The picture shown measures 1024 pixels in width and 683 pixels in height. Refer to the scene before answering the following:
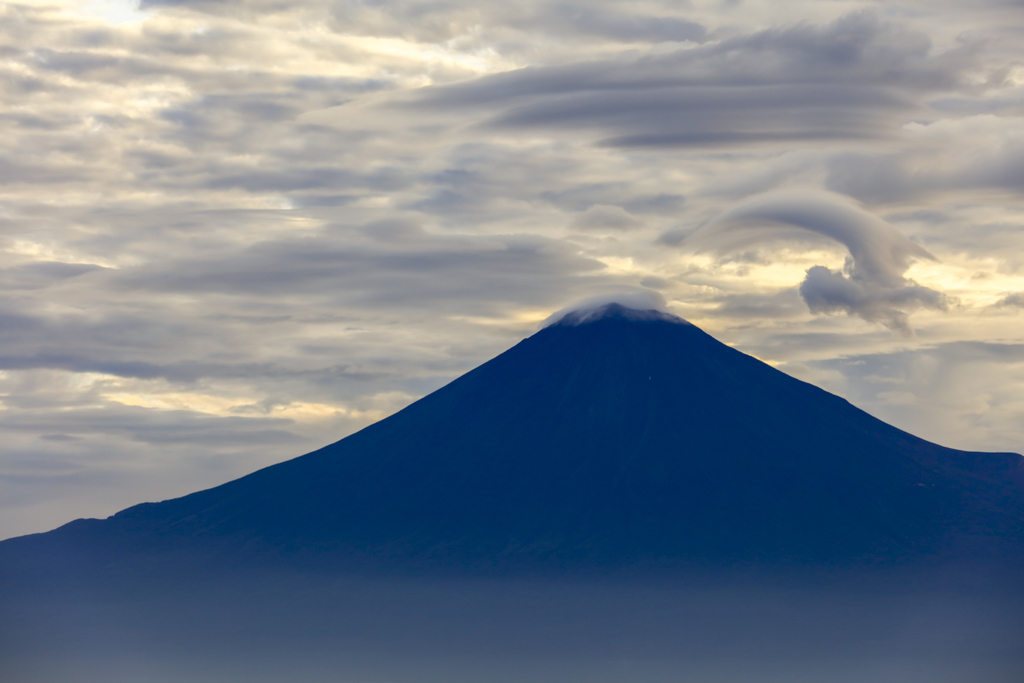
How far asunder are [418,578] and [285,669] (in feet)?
73.4

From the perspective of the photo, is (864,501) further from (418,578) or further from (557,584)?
(418,578)

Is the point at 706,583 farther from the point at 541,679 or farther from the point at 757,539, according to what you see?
the point at 541,679

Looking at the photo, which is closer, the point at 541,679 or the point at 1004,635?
the point at 541,679

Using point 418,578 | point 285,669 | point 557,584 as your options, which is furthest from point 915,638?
point 285,669

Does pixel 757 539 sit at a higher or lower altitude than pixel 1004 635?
higher

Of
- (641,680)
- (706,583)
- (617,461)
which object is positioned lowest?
(641,680)

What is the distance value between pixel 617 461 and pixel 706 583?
2133cm

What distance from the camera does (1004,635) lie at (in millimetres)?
199125

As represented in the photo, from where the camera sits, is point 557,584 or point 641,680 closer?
point 641,680

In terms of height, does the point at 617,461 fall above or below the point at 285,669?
above

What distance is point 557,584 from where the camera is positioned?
191750 mm

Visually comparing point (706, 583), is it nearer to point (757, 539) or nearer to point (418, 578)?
point (757, 539)

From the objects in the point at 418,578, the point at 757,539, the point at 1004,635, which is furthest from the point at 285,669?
the point at 1004,635

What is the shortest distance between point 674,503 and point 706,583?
12.2 meters
